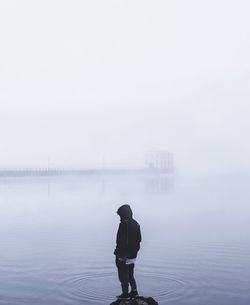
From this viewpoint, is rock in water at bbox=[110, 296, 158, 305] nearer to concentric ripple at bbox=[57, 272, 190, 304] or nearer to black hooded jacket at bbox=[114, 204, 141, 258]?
black hooded jacket at bbox=[114, 204, 141, 258]

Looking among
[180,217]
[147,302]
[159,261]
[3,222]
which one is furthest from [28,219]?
[147,302]

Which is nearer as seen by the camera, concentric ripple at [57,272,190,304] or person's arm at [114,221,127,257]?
person's arm at [114,221,127,257]

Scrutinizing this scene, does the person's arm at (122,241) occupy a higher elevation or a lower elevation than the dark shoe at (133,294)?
higher

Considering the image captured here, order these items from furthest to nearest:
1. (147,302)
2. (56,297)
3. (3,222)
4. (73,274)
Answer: (3,222) < (73,274) < (56,297) < (147,302)

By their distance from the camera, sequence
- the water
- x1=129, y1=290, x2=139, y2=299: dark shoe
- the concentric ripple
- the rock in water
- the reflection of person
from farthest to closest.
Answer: the water
the concentric ripple
x1=129, y1=290, x2=139, y2=299: dark shoe
the reflection of person
the rock in water

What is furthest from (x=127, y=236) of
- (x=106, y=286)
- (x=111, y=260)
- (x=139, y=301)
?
(x=111, y=260)

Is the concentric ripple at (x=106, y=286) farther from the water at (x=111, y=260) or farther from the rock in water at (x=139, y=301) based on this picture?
the rock in water at (x=139, y=301)

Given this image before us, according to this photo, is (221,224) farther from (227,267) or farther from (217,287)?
(217,287)

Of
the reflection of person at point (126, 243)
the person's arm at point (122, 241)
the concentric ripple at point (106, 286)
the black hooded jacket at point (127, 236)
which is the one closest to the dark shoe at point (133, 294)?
the reflection of person at point (126, 243)

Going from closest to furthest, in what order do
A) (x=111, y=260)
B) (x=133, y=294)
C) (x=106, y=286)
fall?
(x=133, y=294) < (x=106, y=286) < (x=111, y=260)

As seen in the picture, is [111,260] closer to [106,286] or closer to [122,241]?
[106,286]

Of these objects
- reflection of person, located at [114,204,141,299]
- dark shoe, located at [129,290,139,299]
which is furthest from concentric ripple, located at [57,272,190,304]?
reflection of person, located at [114,204,141,299]

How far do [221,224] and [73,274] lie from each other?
71.2ft

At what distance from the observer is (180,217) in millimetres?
45500
